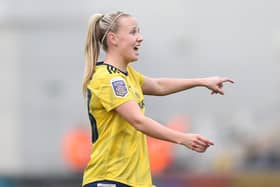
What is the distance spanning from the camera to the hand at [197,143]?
726 centimetres

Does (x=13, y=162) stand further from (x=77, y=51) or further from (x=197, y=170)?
(x=197, y=170)

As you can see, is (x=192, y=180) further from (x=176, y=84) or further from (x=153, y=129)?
(x=153, y=129)

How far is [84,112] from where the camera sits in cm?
2242

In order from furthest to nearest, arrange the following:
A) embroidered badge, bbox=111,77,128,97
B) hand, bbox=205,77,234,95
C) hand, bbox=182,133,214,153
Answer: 1. hand, bbox=205,77,234,95
2. embroidered badge, bbox=111,77,128,97
3. hand, bbox=182,133,214,153

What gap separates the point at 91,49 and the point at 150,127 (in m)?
0.62

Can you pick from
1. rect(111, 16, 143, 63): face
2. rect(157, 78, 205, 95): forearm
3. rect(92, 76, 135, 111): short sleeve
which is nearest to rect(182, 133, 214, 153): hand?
rect(92, 76, 135, 111): short sleeve

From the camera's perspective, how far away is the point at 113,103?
764cm

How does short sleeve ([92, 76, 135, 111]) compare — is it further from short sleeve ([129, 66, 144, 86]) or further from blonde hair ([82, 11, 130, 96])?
short sleeve ([129, 66, 144, 86])

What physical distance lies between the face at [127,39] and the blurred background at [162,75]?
10494 mm

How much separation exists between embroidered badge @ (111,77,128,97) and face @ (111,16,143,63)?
0.57ft

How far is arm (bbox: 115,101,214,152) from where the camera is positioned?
7.35 metres

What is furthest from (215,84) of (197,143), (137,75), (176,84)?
(197,143)

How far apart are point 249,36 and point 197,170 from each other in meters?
5.32

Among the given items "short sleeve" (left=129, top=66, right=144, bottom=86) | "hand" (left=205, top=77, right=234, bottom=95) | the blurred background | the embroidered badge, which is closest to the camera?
the embroidered badge
